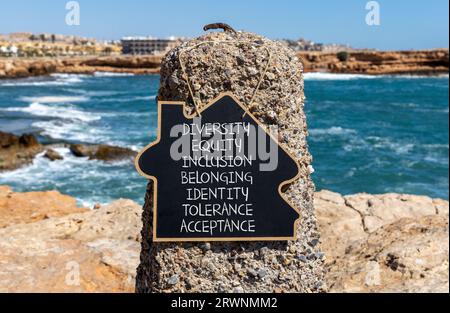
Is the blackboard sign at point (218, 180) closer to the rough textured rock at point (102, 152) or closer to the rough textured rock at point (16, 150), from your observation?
the rough textured rock at point (16, 150)

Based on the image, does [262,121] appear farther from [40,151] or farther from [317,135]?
[317,135]

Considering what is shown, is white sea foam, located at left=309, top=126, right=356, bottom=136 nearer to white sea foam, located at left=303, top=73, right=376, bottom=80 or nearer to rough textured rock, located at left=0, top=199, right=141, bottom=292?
rough textured rock, located at left=0, top=199, right=141, bottom=292

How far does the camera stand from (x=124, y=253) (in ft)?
19.5

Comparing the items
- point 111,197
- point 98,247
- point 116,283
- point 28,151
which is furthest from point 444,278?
point 28,151

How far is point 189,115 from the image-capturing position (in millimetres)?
2711

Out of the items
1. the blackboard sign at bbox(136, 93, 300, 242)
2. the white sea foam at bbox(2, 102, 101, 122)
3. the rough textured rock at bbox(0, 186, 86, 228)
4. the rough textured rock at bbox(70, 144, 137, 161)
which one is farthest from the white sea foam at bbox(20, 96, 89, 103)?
the blackboard sign at bbox(136, 93, 300, 242)

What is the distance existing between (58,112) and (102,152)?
15874mm

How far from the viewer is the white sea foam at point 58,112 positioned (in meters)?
32.9

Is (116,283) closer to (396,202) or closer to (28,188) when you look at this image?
(396,202)

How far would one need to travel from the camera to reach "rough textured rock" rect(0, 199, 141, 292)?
520 centimetres

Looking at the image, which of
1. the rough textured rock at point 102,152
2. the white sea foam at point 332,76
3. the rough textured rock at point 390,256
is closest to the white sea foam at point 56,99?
the rough textured rock at point 102,152
